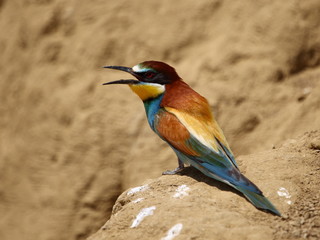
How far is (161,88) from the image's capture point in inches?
87.2

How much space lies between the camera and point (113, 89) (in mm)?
3541

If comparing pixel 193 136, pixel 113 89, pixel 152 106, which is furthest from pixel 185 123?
pixel 113 89

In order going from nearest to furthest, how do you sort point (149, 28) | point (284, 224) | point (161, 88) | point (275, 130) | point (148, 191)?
point (284, 224), point (148, 191), point (161, 88), point (275, 130), point (149, 28)

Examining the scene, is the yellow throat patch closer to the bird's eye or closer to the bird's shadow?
the bird's eye

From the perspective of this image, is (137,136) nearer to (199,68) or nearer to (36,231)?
(199,68)

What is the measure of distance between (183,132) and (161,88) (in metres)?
0.27

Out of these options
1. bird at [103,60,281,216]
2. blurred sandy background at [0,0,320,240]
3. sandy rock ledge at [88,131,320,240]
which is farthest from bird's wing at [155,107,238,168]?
blurred sandy background at [0,0,320,240]

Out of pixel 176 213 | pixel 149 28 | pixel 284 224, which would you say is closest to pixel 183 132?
pixel 176 213

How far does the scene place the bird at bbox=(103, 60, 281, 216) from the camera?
1.94 meters

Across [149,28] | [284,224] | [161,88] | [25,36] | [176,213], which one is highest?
[25,36]

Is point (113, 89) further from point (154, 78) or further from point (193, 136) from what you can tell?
point (193, 136)

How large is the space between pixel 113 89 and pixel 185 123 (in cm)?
157

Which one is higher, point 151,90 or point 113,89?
point 113,89

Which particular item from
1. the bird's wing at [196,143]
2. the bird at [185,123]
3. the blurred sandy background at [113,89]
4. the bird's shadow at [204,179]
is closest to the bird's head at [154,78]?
the bird at [185,123]
